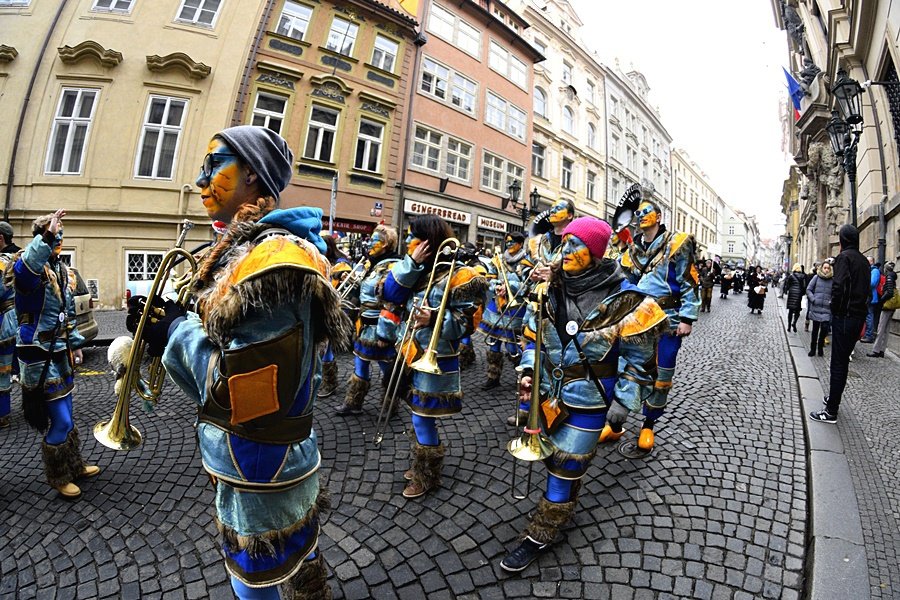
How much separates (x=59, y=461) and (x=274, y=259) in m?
3.47

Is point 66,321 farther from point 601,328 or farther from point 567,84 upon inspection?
point 567,84

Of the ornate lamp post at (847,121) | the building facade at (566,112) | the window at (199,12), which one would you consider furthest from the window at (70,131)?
the building facade at (566,112)

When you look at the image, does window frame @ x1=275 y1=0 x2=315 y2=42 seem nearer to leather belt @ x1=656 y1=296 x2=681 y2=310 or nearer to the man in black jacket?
leather belt @ x1=656 y1=296 x2=681 y2=310

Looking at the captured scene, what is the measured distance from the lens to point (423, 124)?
19062 mm

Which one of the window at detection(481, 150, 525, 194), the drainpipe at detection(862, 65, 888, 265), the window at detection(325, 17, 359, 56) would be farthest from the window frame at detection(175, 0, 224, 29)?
the drainpipe at detection(862, 65, 888, 265)

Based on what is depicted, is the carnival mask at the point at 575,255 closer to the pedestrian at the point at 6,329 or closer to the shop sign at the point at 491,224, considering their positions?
the pedestrian at the point at 6,329

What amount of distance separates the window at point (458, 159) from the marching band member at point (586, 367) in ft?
61.0

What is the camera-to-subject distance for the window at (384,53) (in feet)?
57.4

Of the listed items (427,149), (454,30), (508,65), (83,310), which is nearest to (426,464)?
(83,310)

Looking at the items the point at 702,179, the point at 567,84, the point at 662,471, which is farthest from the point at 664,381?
the point at 702,179

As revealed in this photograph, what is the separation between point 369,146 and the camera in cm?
1744

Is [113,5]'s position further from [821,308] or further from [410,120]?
[821,308]

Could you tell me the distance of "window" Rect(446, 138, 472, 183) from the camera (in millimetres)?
20406

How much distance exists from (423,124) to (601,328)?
18.5 m
